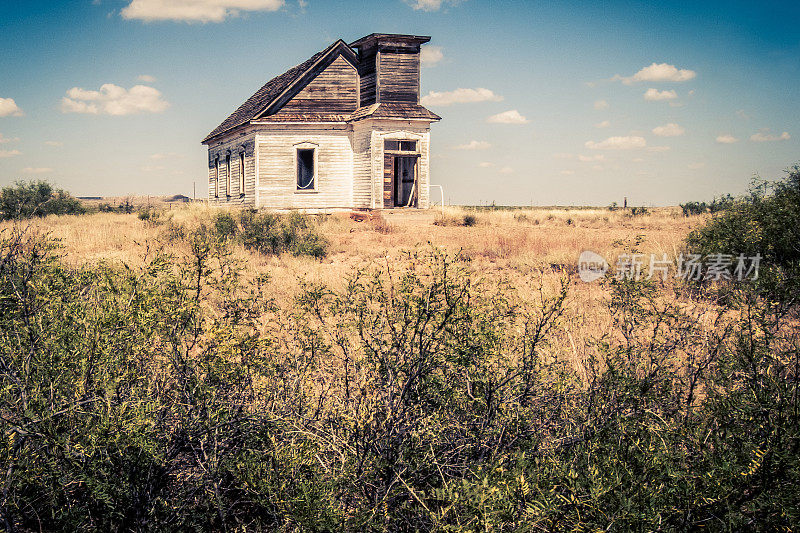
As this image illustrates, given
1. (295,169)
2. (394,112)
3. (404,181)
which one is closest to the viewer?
(394,112)

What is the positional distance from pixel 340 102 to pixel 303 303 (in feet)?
67.0

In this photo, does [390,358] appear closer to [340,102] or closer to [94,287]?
[94,287]

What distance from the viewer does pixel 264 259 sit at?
13.8 m

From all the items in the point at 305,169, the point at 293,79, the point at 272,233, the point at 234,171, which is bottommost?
the point at 272,233

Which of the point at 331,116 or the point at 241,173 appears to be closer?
the point at 331,116

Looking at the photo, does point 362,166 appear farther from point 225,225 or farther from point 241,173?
point 225,225

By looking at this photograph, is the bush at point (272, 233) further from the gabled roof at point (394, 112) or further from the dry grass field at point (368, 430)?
the dry grass field at point (368, 430)

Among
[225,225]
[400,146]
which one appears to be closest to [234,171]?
[400,146]

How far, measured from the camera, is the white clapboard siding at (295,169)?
21.6 metres

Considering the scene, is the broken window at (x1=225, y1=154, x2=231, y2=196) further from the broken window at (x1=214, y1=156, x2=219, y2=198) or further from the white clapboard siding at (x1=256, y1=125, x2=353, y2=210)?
the white clapboard siding at (x1=256, y1=125, x2=353, y2=210)

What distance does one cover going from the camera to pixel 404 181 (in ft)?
76.7

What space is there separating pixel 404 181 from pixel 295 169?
4.58m

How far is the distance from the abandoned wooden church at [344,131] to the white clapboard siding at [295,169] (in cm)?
4

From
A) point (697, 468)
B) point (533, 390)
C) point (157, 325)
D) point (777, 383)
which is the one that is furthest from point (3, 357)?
point (777, 383)
